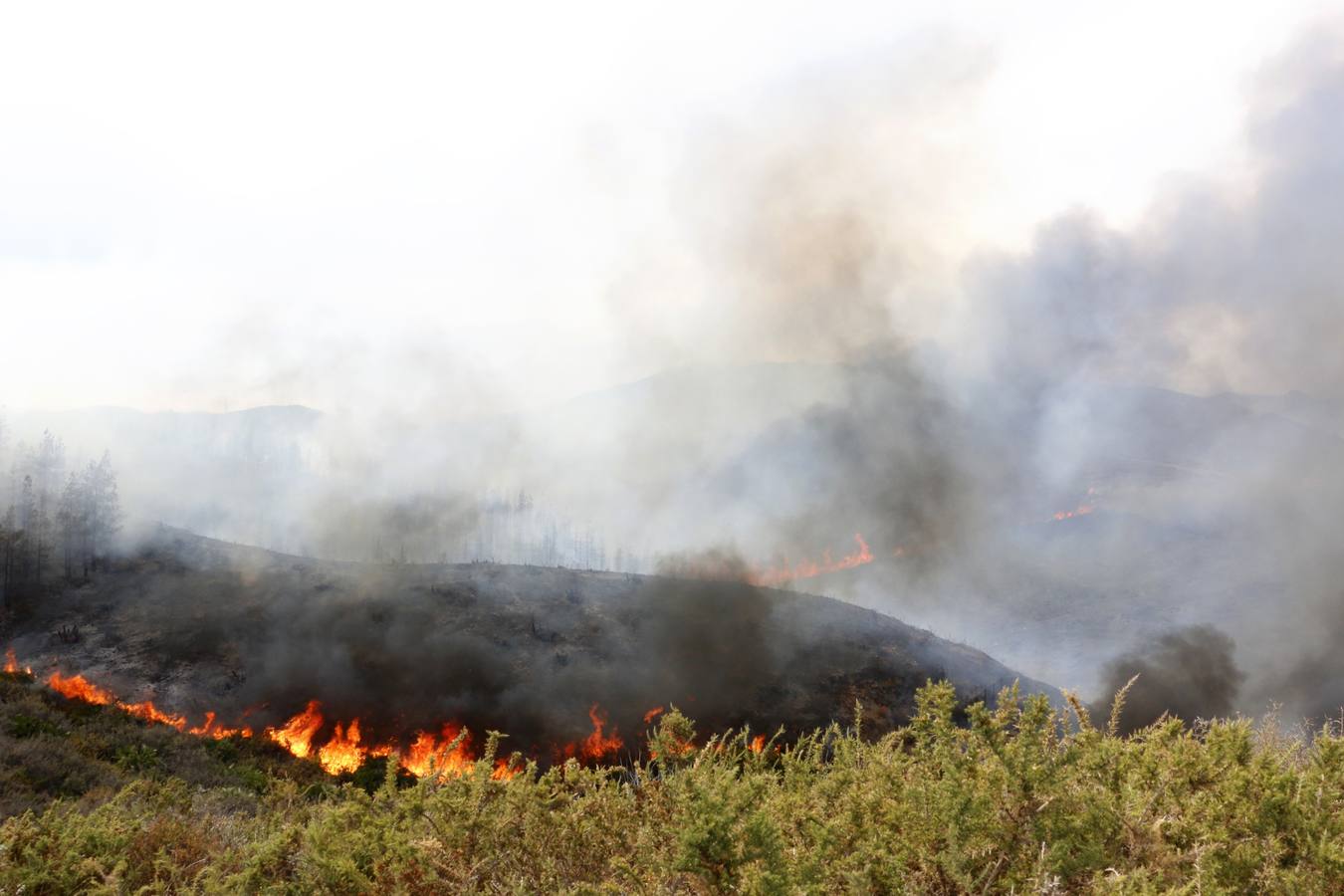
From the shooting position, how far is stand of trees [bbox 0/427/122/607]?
5300cm

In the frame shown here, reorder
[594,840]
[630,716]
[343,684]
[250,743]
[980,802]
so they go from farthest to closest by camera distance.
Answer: [630,716], [343,684], [250,743], [594,840], [980,802]

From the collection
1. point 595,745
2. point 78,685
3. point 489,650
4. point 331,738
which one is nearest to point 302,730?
point 331,738

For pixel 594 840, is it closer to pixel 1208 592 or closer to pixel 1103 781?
pixel 1103 781

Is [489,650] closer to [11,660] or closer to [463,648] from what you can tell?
[463,648]

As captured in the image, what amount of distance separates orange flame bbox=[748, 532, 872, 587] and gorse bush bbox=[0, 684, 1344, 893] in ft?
370

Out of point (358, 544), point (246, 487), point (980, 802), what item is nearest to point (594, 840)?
point (980, 802)

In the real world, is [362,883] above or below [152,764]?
above

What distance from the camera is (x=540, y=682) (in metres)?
47.0

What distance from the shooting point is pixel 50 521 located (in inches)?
2387

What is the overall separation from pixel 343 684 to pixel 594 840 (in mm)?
45370

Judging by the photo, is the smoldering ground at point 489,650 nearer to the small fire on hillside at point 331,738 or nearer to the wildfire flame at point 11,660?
the small fire on hillside at point 331,738

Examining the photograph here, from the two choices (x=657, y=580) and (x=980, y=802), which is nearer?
(x=980, y=802)

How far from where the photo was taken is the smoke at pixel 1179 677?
7188 cm

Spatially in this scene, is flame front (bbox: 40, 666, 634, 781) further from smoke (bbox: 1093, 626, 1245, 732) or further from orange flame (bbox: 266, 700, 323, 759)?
smoke (bbox: 1093, 626, 1245, 732)
